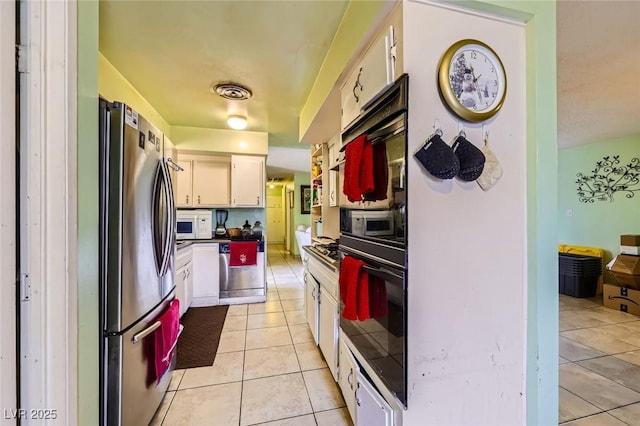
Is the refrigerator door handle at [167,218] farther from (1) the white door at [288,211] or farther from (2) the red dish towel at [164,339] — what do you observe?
(1) the white door at [288,211]

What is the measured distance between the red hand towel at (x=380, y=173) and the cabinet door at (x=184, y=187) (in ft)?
11.1

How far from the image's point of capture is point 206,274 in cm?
371

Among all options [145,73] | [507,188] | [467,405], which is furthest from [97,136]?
[467,405]

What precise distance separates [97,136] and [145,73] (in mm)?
1457

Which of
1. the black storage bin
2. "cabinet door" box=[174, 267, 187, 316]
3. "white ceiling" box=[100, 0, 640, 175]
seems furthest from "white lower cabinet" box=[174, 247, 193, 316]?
the black storage bin

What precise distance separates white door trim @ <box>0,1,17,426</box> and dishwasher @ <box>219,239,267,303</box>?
9.66ft

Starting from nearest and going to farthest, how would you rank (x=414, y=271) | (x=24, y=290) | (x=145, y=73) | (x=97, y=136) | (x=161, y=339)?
(x=24, y=290) → (x=414, y=271) → (x=97, y=136) → (x=161, y=339) → (x=145, y=73)

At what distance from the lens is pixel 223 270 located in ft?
12.4

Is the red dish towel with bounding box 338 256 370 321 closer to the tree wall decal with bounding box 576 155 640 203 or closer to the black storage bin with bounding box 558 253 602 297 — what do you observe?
the black storage bin with bounding box 558 253 602 297

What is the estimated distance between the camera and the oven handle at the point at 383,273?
1.14 metres

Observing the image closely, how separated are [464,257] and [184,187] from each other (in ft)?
12.6

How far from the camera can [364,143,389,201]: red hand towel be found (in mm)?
1236

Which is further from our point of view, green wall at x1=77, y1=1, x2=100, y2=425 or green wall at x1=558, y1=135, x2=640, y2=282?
green wall at x1=558, y1=135, x2=640, y2=282

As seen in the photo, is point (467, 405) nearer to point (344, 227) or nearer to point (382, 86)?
point (344, 227)
